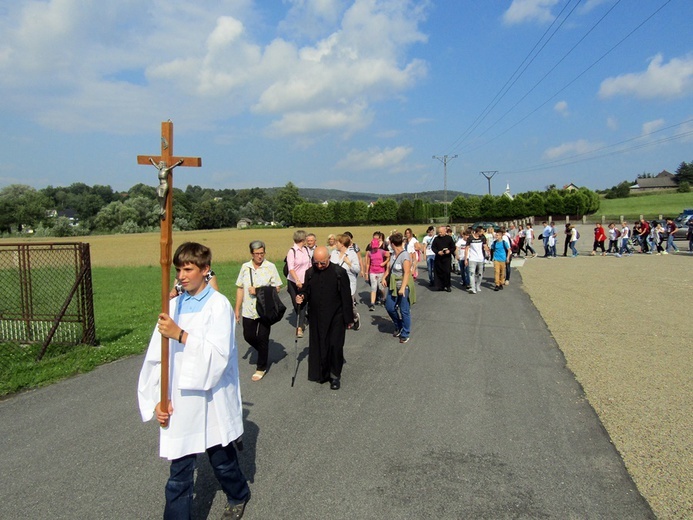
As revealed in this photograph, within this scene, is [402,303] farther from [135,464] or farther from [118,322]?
[118,322]

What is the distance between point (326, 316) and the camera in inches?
238

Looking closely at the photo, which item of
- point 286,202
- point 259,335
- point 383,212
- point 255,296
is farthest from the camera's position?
point 286,202

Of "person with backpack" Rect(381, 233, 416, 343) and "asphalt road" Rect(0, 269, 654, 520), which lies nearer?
"asphalt road" Rect(0, 269, 654, 520)

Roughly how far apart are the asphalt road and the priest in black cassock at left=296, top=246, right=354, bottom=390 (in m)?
0.25

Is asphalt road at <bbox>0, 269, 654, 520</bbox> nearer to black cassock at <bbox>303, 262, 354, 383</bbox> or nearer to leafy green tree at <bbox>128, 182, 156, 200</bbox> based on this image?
black cassock at <bbox>303, 262, 354, 383</bbox>

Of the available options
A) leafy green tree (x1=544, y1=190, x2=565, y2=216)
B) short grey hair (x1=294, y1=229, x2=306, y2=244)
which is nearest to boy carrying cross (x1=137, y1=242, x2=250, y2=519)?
short grey hair (x1=294, y1=229, x2=306, y2=244)

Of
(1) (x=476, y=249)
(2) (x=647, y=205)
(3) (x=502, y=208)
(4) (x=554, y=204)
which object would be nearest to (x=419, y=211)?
(3) (x=502, y=208)

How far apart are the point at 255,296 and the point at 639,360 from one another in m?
5.38

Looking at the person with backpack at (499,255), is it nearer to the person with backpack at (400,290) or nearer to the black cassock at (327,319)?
the person with backpack at (400,290)

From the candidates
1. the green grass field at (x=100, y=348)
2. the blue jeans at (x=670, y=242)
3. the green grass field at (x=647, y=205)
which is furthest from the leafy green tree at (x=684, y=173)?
the green grass field at (x=100, y=348)

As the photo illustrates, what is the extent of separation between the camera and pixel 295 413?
5.09 meters

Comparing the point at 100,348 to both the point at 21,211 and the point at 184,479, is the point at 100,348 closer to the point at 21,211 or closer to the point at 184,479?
the point at 184,479

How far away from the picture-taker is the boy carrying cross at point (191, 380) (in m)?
2.75

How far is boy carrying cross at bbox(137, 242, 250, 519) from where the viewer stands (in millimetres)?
2746
